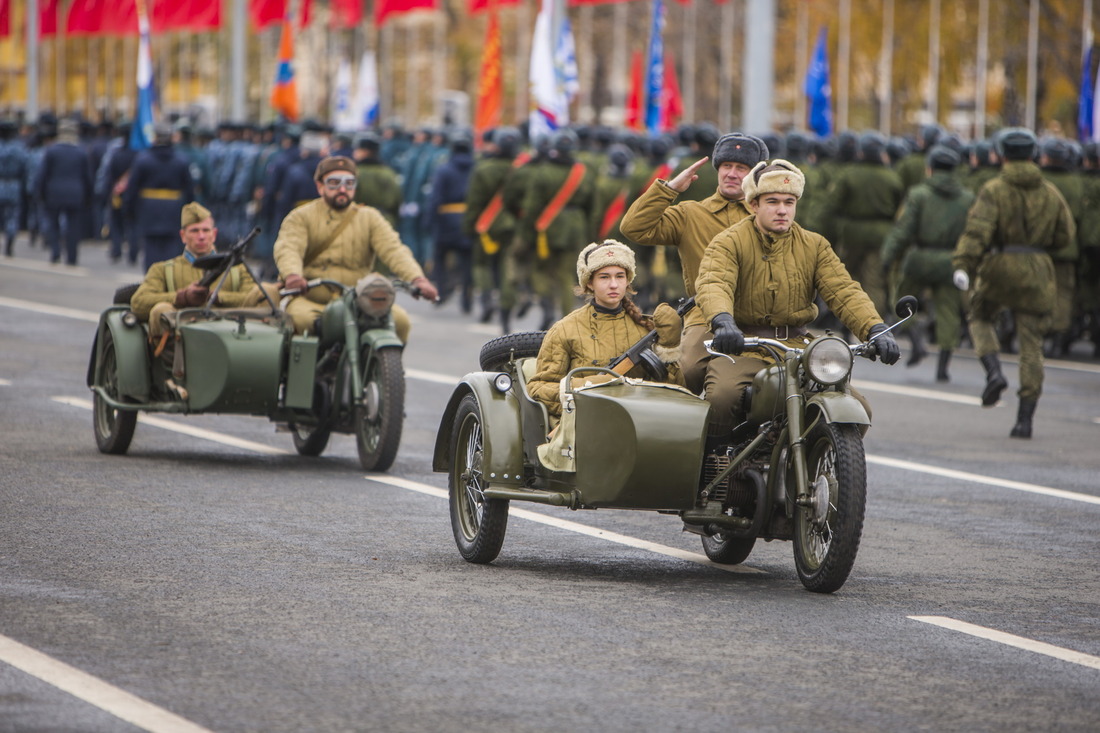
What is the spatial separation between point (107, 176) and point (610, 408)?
2473 centimetres

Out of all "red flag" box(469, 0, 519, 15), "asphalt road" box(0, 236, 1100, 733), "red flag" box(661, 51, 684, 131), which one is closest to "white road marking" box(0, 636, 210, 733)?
"asphalt road" box(0, 236, 1100, 733)

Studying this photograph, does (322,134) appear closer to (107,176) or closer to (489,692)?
(107,176)

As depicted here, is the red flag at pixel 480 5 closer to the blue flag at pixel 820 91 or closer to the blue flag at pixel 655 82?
the blue flag at pixel 655 82

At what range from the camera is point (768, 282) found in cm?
841

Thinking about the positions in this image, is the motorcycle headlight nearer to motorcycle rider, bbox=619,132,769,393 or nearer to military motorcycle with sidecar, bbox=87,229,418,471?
motorcycle rider, bbox=619,132,769,393

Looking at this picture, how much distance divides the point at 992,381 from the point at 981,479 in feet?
9.29

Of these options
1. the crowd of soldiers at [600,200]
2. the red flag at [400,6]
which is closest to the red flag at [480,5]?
the red flag at [400,6]

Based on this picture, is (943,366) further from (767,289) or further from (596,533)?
(767,289)

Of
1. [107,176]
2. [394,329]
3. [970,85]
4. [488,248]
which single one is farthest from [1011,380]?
[970,85]

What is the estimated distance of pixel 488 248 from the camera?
23.2m

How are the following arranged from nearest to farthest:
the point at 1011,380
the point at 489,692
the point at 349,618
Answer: the point at 489,692
the point at 349,618
the point at 1011,380

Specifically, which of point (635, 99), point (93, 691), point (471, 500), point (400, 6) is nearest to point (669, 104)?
point (635, 99)

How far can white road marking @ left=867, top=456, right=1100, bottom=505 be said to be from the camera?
1155cm

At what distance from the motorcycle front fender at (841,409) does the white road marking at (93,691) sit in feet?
9.60
